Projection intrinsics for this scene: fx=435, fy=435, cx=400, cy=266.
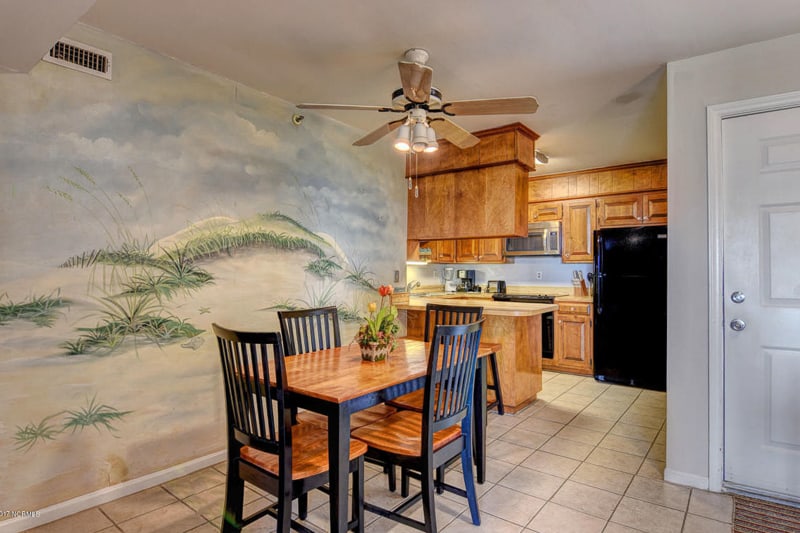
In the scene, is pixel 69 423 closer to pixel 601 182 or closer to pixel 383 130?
pixel 383 130

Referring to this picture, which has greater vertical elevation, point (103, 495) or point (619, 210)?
point (619, 210)

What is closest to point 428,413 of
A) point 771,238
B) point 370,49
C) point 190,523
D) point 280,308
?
point 190,523

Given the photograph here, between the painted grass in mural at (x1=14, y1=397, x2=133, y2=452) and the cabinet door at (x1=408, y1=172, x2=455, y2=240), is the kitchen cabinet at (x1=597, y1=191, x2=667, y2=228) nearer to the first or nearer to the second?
the cabinet door at (x1=408, y1=172, x2=455, y2=240)

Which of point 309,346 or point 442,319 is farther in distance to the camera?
point 442,319

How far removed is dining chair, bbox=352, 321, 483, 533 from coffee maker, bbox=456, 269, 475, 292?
442 centimetres

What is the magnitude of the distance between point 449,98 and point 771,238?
2123 millimetres

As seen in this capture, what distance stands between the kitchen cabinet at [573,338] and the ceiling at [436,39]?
102 inches

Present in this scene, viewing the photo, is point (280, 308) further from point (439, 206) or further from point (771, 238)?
point (771, 238)

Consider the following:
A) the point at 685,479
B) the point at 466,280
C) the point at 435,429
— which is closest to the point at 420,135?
the point at 435,429

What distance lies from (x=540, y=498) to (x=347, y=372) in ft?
4.39

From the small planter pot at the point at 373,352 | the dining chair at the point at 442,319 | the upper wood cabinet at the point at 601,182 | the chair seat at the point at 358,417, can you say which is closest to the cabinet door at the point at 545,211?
the upper wood cabinet at the point at 601,182

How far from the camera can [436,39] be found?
7.61 feet

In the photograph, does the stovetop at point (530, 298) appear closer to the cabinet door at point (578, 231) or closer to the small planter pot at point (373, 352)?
the cabinet door at point (578, 231)

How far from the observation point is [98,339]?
2.34 m
